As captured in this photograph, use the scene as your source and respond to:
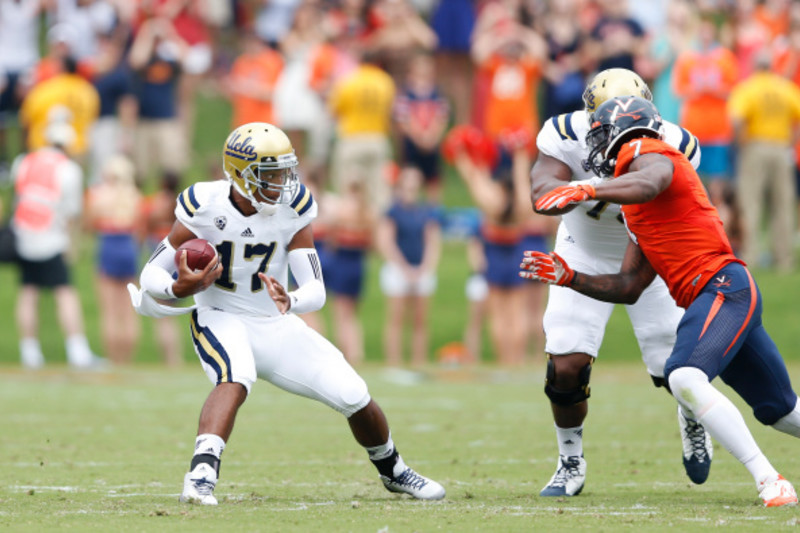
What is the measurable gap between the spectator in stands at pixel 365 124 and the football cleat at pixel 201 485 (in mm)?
8981

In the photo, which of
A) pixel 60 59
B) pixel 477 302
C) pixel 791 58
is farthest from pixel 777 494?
pixel 60 59

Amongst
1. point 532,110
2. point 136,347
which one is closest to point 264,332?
point 136,347

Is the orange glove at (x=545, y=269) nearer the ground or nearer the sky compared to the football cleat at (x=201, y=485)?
nearer the sky

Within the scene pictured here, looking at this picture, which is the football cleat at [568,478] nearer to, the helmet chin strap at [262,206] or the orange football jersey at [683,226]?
the orange football jersey at [683,226]

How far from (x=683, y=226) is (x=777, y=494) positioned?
1.15 m

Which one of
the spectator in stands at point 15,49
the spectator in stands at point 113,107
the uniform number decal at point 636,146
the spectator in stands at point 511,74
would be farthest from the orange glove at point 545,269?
the spectator in stands at point 15,49

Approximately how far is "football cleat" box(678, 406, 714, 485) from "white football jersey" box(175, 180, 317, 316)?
2039 mm

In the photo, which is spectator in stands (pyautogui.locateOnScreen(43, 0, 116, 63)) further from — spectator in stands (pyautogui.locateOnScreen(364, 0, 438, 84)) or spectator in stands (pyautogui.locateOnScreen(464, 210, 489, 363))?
spectator in stands (pyautogui.locateOnScreen(464, 210, 489, 363))

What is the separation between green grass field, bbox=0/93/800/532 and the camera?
16.4 ft

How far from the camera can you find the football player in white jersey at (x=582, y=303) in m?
5.96

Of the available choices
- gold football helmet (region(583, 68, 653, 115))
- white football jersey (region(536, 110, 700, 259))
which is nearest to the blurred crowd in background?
white football jersey (region(536, 110, 700, 259))

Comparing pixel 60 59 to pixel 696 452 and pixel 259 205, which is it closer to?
pixel 259 205

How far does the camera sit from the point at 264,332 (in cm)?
572

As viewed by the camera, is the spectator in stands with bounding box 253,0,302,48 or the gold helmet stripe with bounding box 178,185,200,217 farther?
the spectator in stands with bounding box 253,0,302,48
